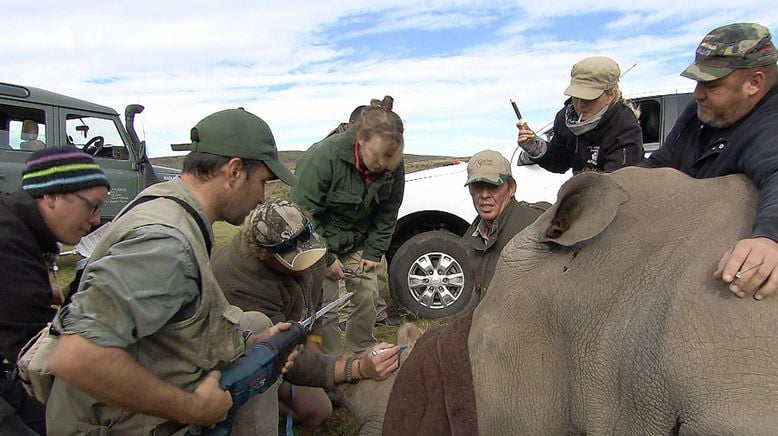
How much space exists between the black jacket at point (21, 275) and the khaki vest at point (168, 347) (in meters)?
0.76

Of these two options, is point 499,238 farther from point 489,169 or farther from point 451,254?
point 451,254

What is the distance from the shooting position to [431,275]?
809 centimetres

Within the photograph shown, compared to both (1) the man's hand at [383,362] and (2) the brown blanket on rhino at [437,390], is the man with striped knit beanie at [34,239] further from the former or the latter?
(2) the brown blanket on rhino at [437,390]

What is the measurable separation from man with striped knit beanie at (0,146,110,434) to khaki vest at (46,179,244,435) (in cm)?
78

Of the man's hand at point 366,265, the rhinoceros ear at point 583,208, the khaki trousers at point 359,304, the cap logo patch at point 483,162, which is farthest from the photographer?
the khaki trousers at point 359,304

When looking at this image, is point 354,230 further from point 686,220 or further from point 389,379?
point 686,220

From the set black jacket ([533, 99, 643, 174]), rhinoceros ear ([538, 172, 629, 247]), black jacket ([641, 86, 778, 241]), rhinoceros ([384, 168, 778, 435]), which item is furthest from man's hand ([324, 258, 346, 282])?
rhinoceros ear ([538, 172, 629, 247])

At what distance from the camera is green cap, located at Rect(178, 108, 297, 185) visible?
2.83 metres

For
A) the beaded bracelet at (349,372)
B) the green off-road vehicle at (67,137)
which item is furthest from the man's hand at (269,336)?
the green off-road vehicle at (67,137)

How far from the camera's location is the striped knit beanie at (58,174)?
3.54 meters

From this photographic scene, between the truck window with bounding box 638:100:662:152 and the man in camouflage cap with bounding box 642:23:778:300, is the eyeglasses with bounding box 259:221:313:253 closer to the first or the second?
the man in camouflage cap with bounding box 642:23:778:300

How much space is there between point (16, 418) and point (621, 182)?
3.21 meters

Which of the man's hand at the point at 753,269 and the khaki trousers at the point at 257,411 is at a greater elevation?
the man's hand at the point at 753,269

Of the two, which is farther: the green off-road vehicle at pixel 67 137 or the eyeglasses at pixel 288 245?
the green off-road vehicle at pixel 67 137
